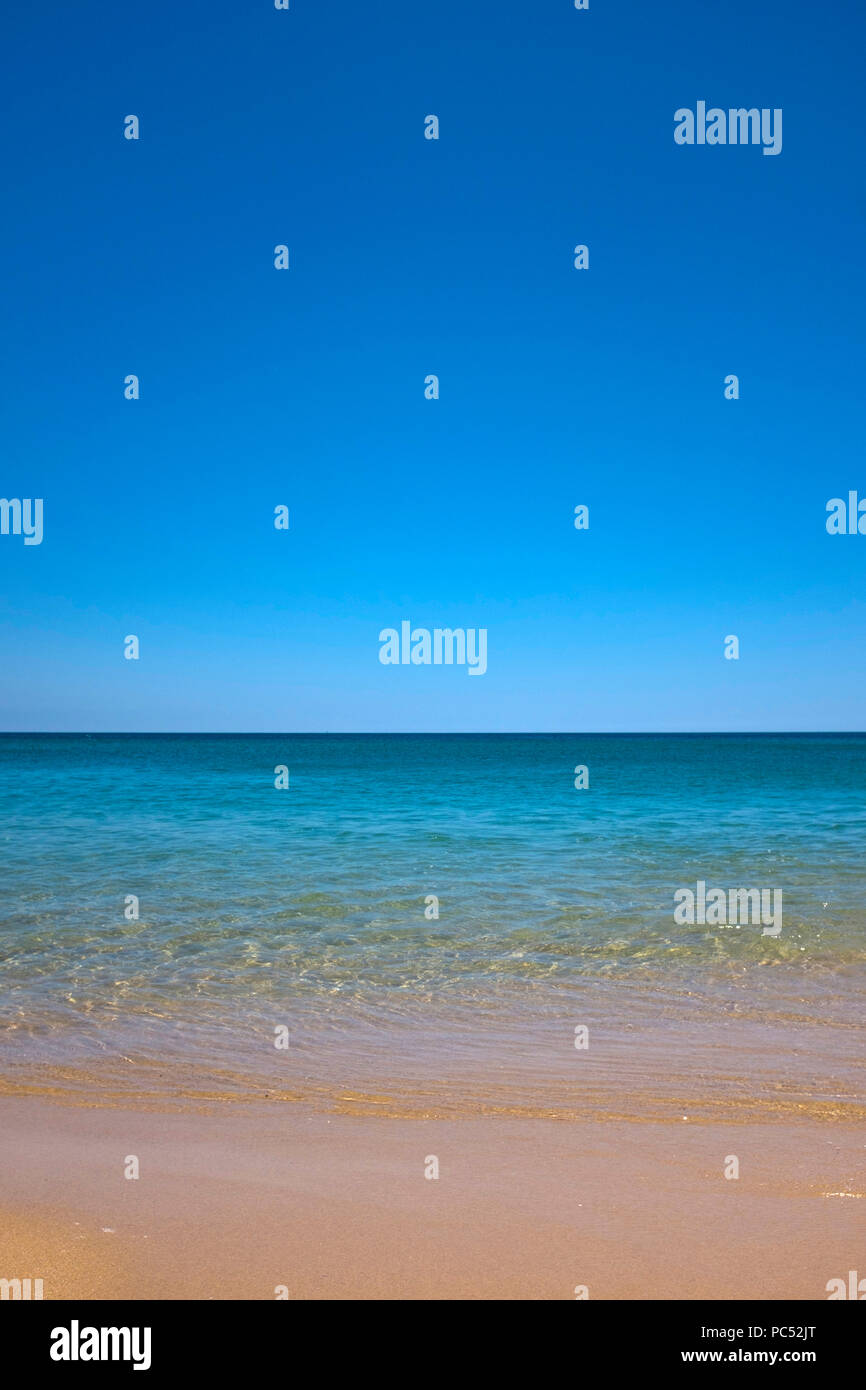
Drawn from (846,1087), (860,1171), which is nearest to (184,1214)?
(860,1171)

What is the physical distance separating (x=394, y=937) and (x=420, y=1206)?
590cm

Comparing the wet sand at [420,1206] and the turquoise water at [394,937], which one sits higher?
the turquoise water at [394,937]

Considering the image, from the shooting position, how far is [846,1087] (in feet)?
18.1

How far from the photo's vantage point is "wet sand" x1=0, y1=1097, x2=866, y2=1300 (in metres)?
3.39

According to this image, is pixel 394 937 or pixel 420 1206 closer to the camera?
pixel 420 1206

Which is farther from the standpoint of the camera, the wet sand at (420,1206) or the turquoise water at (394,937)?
the turquoise water at (394,937)

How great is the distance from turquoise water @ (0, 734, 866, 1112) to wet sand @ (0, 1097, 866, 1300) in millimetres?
1311

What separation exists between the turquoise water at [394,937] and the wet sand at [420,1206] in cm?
131

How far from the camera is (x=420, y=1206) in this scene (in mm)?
3961

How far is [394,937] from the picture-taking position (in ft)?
32.3

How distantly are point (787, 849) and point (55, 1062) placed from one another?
49.1 feet

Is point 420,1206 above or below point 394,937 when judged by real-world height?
below

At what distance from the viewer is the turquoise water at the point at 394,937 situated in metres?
6.95

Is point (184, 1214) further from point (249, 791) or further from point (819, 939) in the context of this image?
point (249, 791)
